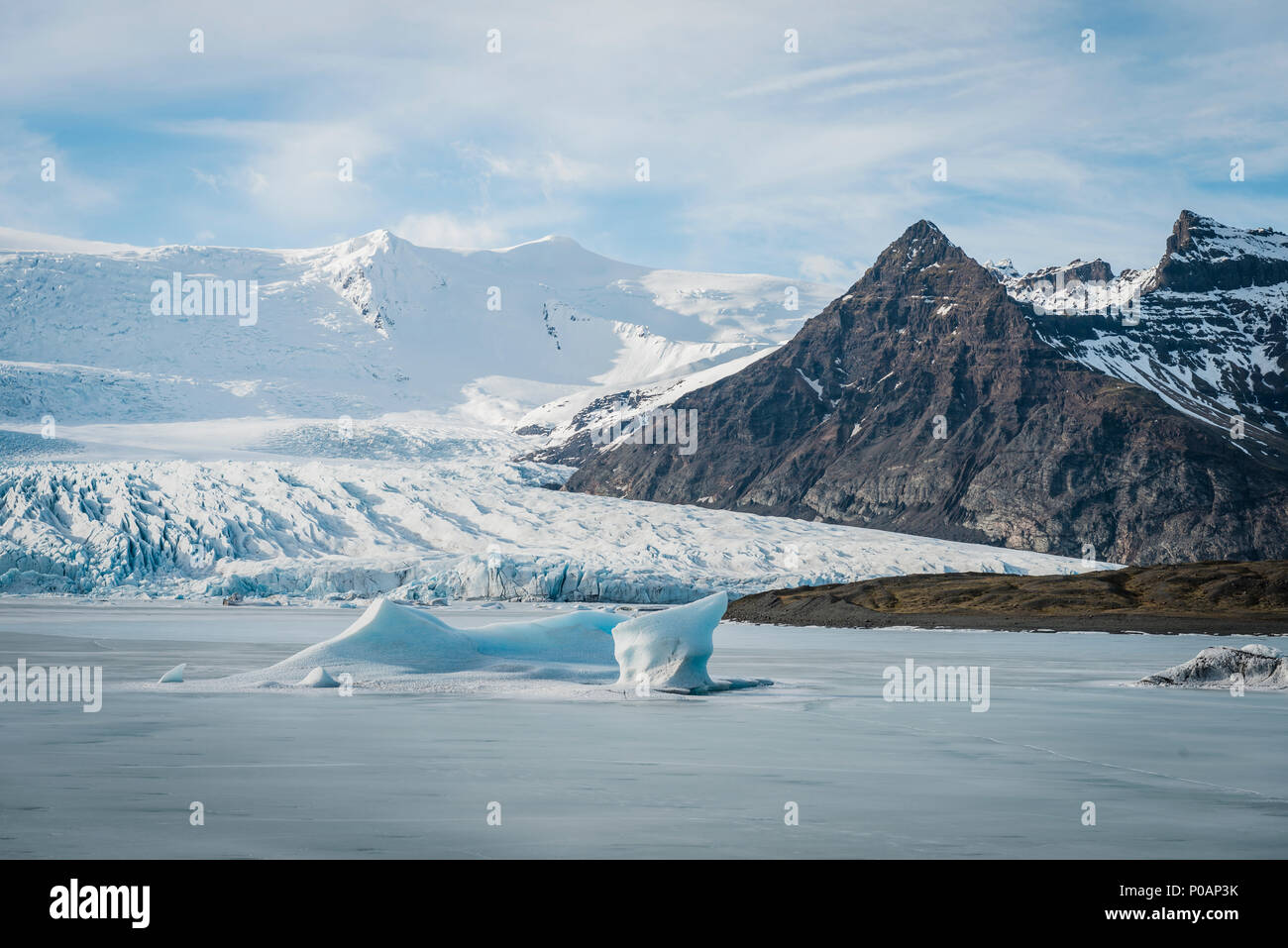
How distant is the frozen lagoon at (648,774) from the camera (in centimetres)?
786

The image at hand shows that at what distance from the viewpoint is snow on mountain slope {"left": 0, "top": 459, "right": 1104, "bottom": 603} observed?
4859cm

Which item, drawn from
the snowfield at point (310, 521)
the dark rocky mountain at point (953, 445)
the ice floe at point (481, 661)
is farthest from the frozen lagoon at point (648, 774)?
the dark rocky mountain at point (953, 445)

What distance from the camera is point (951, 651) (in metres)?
33.2

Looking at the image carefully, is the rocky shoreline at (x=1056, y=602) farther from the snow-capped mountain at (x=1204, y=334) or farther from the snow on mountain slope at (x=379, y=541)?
the snow-capped mountain at (x=1204, y=334)

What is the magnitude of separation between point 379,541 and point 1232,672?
43.5 metres

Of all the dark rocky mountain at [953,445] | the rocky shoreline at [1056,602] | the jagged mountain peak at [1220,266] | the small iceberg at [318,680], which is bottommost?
the rocky shoreline at [1056,602]

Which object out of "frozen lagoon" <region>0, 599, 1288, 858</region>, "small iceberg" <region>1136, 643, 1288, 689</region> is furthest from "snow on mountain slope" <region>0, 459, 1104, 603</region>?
"small iceberg" <region>1136, 643, 1288, 689</region>

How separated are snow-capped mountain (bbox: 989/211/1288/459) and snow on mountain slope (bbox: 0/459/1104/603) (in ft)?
365

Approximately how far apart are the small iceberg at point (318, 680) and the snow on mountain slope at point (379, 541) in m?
32.0

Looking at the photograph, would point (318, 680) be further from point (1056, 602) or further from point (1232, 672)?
point (1056, 602)

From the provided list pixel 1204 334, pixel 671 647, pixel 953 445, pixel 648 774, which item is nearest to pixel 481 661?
pixel 671 647

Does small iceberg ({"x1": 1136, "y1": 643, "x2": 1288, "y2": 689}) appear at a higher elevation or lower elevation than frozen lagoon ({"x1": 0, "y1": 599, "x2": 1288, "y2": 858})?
lower

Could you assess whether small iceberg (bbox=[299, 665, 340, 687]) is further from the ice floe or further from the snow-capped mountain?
the snow-capped mountain
